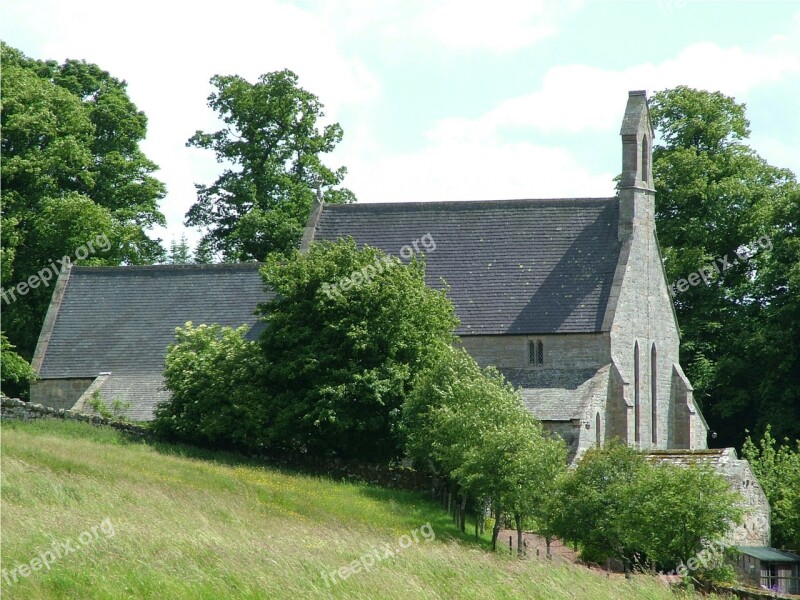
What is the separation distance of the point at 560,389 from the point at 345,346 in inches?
289

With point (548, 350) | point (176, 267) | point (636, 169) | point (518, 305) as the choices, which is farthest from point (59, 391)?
point (636, 169)

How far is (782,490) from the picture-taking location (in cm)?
4156

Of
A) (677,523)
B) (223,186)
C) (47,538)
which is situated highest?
(223,186)

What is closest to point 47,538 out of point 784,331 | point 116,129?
point 784,331

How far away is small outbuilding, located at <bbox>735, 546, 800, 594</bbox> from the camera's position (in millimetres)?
36847

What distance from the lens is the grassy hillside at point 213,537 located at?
2386cm

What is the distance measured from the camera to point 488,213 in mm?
50562

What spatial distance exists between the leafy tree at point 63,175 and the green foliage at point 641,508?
23342 millimetres

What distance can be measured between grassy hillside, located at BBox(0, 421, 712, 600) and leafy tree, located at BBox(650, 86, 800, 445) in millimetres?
17214

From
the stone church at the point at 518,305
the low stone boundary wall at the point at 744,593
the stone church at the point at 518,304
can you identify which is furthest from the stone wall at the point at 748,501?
the stone church at the point at 518,304

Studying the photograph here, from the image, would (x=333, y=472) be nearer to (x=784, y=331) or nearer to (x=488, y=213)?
(x=488, y=213)

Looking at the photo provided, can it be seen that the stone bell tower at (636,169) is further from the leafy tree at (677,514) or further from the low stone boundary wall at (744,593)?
the low stone boundary wall at (744,593)

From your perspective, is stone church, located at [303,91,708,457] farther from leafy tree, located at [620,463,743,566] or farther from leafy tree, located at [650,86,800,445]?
leafy tree, located at [620,463,743,566]

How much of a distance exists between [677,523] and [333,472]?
11.9 metres
